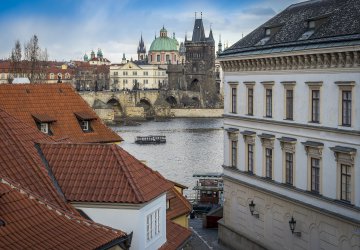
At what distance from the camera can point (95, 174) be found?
577 inches

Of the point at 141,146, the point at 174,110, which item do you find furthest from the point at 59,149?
the point at 174,110

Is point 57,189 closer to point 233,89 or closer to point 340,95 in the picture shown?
point 340,95

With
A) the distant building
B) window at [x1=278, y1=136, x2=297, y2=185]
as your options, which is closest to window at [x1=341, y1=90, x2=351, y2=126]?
window at [x1=278, y1=136, x2=297, y2=185]

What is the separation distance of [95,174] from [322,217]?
1006 cm

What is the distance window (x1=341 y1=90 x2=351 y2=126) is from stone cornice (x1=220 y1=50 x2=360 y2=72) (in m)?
0.84

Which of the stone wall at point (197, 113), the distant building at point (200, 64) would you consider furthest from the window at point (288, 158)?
the distant building at point (200, 64)

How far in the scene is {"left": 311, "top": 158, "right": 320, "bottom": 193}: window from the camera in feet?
73.5

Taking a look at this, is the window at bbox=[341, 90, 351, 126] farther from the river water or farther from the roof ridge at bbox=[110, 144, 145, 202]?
the river water

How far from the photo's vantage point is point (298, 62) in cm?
2331

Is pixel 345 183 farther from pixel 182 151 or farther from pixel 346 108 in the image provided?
pixel 182 151

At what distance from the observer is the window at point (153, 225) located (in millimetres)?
14609

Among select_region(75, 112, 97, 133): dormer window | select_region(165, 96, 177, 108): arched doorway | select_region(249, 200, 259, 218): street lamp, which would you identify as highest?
select_region(75, 112, 97, 133): dormer window

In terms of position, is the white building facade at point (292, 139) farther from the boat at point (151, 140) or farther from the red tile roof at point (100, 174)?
the boat at point (151, 140)

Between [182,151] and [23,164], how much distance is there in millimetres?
63534
